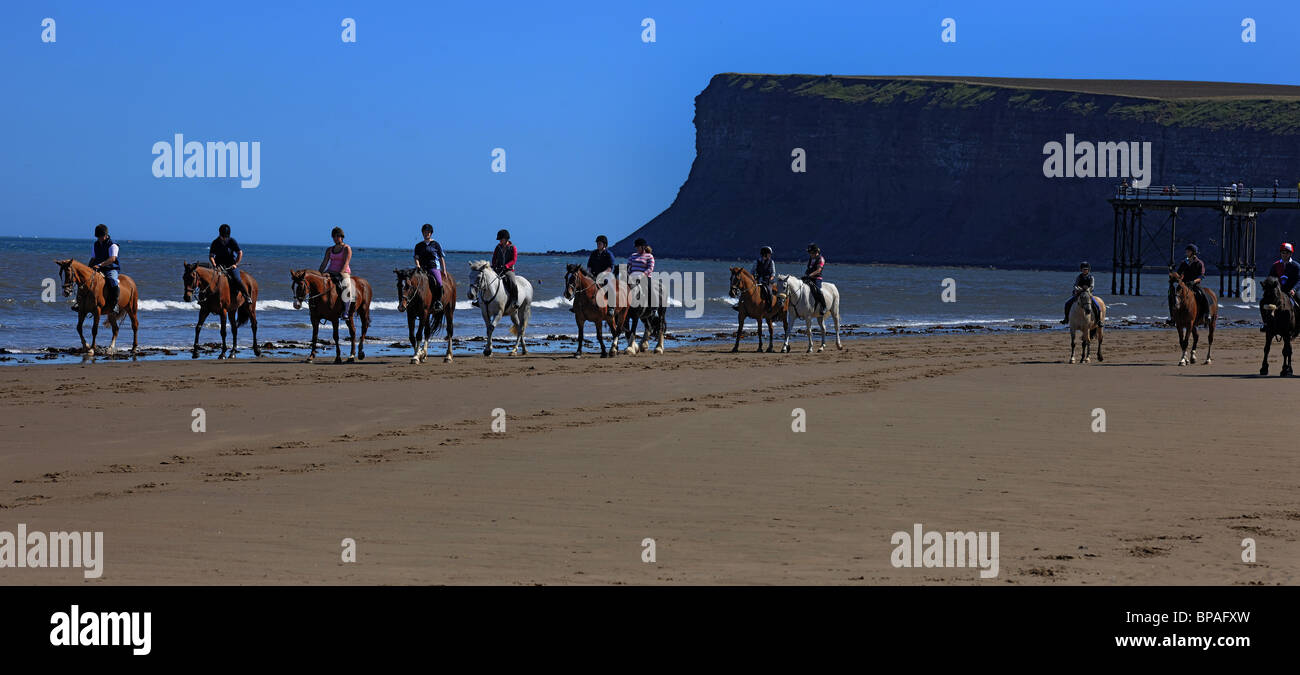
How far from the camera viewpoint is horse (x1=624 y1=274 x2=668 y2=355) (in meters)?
25.8

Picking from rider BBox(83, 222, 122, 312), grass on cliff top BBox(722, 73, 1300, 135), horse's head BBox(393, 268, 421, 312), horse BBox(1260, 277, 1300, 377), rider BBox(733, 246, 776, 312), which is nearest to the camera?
horse BBox(1260, 277, 1300, 377)

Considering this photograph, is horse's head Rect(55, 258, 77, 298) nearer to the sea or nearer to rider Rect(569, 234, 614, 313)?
the sea

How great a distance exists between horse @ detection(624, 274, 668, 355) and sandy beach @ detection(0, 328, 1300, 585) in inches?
212

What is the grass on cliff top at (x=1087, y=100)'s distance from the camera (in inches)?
6545

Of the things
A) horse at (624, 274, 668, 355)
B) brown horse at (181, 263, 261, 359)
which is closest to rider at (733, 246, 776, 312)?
horse at (624, 274, 668, 355)

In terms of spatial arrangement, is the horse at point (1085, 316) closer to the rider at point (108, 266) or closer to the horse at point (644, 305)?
the horse at point (644, 305)

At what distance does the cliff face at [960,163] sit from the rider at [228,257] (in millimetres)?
146296

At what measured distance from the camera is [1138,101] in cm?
17150

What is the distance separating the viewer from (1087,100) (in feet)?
567

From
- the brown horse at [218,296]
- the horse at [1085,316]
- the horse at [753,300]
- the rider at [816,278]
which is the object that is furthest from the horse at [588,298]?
the horse at [1085,316]

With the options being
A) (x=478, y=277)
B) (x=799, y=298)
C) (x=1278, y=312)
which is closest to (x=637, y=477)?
(x=478, y=277)

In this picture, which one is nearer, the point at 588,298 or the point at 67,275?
the point at 67,275

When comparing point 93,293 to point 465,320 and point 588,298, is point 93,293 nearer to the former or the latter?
point 588,298

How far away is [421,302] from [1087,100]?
164798 mm
